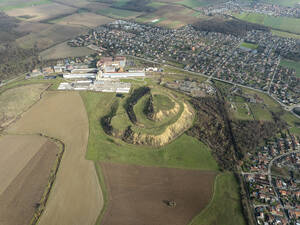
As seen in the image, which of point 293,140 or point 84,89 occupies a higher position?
point 84,89

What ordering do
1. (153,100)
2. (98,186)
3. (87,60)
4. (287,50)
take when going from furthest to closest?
(287,50)
(87,60)
(153,100)
(98,186)

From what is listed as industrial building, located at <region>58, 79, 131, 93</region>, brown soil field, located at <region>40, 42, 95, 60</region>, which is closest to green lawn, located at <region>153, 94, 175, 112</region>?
industrial building, located at <region>58, 79, 131, 93</region>

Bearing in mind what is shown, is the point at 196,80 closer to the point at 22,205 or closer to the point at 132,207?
the point at 132,207

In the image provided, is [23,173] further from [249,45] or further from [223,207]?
[249,45]

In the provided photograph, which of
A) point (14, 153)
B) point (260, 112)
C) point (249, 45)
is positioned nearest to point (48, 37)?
point (14, 153)

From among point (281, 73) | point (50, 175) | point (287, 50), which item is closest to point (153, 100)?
point (50, 175)

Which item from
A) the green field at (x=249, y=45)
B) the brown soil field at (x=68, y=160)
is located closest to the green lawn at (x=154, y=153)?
the brown soil field at (x=68, y=160)

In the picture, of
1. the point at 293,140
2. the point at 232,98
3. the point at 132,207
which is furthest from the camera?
the point at 232,98
